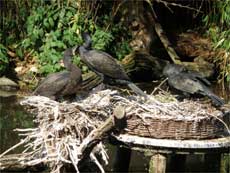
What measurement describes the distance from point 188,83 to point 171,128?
2.39ft

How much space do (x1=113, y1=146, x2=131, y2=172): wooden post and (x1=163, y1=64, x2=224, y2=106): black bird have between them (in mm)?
799

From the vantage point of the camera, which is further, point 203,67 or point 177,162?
point 203,67

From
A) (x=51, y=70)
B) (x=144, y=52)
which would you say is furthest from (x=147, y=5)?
(x=51, y=70)

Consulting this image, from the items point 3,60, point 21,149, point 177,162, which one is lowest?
point 3,60

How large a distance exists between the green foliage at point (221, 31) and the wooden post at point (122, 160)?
11.1ft

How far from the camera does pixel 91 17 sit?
11.8m

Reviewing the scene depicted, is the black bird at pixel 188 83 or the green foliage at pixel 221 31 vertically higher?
the black bird at pixel 188 83

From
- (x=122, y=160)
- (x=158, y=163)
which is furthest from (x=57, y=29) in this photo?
(x=158, y=163)

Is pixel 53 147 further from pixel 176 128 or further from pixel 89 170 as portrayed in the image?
pixel 176 128

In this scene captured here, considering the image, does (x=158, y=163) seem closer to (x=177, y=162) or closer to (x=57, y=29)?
(x=177, y=162)

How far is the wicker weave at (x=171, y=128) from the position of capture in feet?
16.2

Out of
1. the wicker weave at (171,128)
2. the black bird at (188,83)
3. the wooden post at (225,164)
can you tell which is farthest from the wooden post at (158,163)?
the wooden post at (225,164)

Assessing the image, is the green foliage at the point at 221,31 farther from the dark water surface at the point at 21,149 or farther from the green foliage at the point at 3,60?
the green foliage at the point at 3,60

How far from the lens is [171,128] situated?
195 inches
